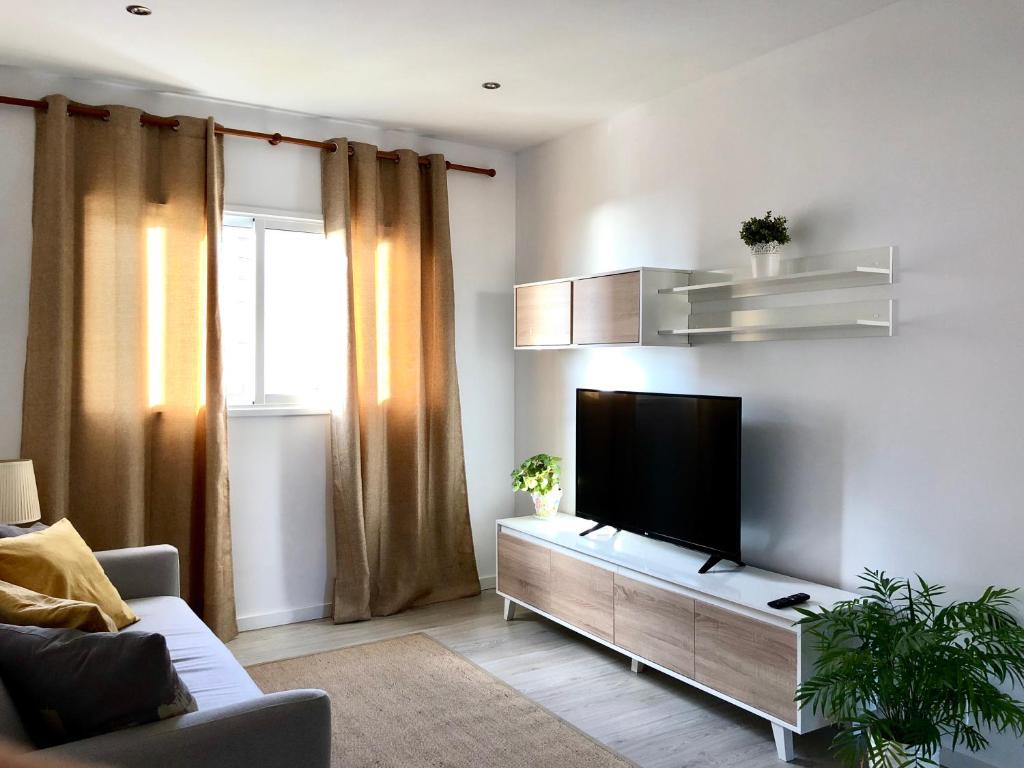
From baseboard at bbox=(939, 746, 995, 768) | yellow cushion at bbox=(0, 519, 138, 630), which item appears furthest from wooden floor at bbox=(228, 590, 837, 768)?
yellow cushion at bbox=(0, 519, 138, 630)

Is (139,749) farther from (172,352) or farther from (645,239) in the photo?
(645,239)

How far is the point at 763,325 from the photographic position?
11.4ft

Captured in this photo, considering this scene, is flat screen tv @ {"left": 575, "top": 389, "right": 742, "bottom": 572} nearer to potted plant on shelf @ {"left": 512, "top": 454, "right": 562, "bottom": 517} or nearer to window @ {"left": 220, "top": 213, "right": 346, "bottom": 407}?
potted plant on shelf @ {"left": 512, "top": 454, "right": 562, "bottom": 517}

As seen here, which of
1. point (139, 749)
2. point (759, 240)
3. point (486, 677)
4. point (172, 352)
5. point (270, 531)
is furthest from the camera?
point (270, 531)

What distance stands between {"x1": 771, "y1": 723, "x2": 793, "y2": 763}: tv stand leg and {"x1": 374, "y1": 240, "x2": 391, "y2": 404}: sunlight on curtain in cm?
265

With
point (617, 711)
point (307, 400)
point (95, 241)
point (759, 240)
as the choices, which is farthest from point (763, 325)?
point (95, 241)

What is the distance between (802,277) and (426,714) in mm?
2240

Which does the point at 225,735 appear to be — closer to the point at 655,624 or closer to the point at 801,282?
the point at 655,624

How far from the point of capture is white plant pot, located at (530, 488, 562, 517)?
456cm

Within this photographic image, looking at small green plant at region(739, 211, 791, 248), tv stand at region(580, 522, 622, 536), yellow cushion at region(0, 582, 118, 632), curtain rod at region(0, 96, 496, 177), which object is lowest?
tv stand at region(580, 522, 622, 536)

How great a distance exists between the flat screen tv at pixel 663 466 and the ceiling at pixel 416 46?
4.77ft

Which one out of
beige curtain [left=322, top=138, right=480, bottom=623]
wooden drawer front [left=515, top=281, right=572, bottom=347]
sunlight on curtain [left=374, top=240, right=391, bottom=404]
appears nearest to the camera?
wooden drawer front [left=515, top=281, right=572, bottom=347]

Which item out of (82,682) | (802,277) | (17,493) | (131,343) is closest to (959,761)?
(802,277)

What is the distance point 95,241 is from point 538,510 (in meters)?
2.58
